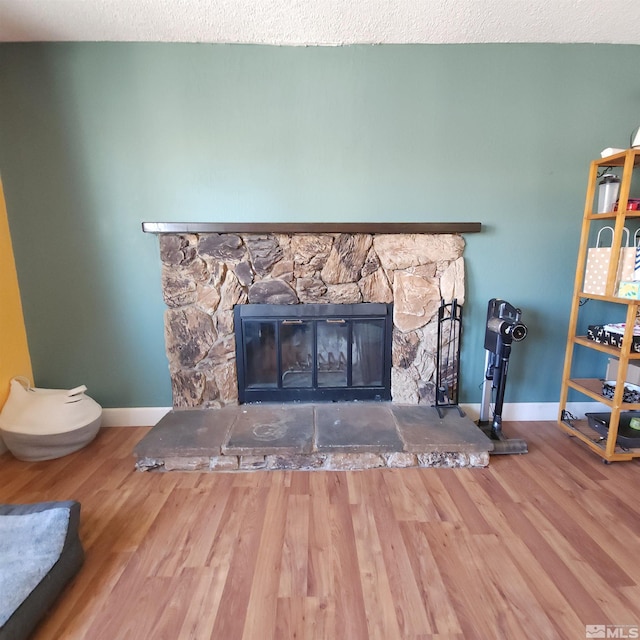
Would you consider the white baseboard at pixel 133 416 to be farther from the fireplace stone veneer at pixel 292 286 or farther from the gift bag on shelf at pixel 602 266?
the gift bag on shelf at pixel 602 266

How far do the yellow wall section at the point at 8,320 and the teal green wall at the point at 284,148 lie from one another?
49mm

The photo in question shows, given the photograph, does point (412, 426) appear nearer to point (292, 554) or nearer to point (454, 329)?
point (454, 329)

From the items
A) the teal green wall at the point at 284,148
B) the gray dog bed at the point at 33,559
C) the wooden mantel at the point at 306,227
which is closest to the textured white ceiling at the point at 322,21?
the teal green wall at the point at 284,148

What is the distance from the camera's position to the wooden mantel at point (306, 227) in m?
1.82

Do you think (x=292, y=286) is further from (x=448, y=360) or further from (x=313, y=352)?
(x=448, y=360)

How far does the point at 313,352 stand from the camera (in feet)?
Result: 6.82

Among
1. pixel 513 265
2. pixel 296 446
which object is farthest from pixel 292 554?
pixel 513 265

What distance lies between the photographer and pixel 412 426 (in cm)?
184

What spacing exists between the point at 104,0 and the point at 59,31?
0.41 meters

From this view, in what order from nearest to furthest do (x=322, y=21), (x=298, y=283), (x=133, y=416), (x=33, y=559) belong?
(x=33, y=559) < (x=322, y=21) < (x=298, y=283) < (x=133, y=416)

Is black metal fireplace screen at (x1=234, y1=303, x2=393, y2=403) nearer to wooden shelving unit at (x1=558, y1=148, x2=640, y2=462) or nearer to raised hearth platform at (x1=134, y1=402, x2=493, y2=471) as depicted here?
raised hearth platform at (x1=134, y1=402, x2=493, y2=471)

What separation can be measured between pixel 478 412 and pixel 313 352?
3.79 ft

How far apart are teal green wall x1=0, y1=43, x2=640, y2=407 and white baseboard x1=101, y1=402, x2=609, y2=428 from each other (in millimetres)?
564

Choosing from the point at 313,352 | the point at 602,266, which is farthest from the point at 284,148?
the point at 602,266
